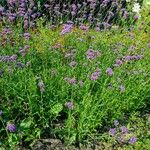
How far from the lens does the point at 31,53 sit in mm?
4535

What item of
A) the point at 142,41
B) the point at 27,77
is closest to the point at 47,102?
the point at 27,77

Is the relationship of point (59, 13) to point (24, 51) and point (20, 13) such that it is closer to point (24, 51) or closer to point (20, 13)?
point (20, 13)

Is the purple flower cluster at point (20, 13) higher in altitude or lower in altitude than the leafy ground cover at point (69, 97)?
higher

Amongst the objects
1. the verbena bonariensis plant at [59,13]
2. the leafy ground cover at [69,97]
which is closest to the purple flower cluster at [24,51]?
the leafy ground cover at [69,97]

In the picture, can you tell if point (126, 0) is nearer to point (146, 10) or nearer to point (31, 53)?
point (146, 10)

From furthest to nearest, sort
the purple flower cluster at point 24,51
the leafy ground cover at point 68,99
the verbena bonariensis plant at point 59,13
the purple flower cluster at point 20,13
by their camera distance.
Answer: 1. the verbena bonariensis plant at point 59,13
2. the purple flower cluster at point 20,13
3. the purple flower cluster at point 24,51
4. the leafy ground cover at point 68,99

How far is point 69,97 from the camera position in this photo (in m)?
4.29

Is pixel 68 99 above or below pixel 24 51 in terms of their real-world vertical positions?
below

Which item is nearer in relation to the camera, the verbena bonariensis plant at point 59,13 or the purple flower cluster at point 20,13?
the purple flower cluster at point 20,13

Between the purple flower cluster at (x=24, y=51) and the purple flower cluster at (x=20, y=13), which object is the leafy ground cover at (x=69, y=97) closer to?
the purple flower cluster at (x=24, y=51)

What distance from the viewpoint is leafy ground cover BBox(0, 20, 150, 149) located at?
12.8 feet

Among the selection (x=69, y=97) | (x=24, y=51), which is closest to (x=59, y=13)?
(x=24, y=51)

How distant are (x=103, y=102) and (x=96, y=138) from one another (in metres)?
0.40

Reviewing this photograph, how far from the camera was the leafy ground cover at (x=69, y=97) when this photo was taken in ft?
12.8
